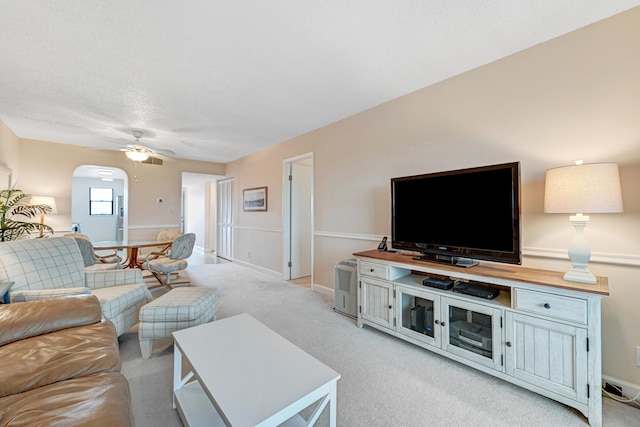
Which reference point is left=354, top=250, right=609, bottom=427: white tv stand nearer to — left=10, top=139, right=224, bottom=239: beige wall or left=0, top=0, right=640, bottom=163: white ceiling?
left=0, top=0, right=640, bottom=163: white ceiling

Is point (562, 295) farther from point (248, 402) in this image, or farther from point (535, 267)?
point (248, 402)

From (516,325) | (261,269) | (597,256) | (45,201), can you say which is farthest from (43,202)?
(597,256)

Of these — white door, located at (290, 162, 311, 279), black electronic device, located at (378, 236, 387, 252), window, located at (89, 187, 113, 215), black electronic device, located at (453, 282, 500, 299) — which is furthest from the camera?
window, located at (89, 187, 113, 215)

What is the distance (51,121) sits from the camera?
3568 millimetres

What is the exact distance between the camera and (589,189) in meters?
1.54

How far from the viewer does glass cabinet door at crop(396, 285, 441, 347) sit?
2084mm

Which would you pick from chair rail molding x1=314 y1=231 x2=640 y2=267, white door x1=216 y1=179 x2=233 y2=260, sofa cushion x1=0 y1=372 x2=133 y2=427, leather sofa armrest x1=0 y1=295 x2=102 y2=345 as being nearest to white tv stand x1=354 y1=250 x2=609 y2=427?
chair rail molding x1=314 y1=231 x2=640 y2=267

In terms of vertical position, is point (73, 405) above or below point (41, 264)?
below

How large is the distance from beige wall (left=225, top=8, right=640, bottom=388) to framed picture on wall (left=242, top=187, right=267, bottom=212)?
8.22 ft

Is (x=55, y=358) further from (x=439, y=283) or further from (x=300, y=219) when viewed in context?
(x=300, y=219)

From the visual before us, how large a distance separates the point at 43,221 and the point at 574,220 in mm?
7094

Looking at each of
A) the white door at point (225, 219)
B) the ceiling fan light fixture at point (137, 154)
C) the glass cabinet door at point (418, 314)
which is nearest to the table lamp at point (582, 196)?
the glass cabinet door at point (418, 314)

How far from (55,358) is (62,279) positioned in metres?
1.37

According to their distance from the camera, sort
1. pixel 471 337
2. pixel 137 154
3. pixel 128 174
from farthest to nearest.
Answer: pixel 128 174
pixel 137 154
pixel 471 337
